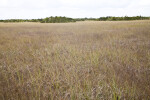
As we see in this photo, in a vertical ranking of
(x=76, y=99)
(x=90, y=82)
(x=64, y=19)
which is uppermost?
(x=64, y=19)

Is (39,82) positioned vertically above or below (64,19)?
below

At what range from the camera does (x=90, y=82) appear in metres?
2.31

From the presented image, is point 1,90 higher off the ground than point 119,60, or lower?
lower

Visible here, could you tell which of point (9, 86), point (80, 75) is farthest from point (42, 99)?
point (80, 75)

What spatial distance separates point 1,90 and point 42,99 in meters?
0.93

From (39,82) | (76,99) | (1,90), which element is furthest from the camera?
(39,82)

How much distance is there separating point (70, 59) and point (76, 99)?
1925mm

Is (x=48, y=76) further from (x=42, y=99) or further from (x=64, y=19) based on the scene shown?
(x=64, y=19)

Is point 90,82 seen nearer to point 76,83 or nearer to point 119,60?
point 76,83

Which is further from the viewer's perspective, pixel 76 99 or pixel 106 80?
pixel 106 80

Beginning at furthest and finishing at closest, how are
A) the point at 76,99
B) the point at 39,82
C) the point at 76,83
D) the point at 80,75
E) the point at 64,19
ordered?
1. the point at 64,19
2. the point at 80,75
3. the point at 39,82
4. the point at 76,83
5. the point at 76,99

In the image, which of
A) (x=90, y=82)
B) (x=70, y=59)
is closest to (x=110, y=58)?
(x=70, y=59)

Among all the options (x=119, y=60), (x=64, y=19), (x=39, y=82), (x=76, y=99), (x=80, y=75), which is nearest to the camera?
(x=76, y=99)

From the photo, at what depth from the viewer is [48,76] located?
9.18 ft
